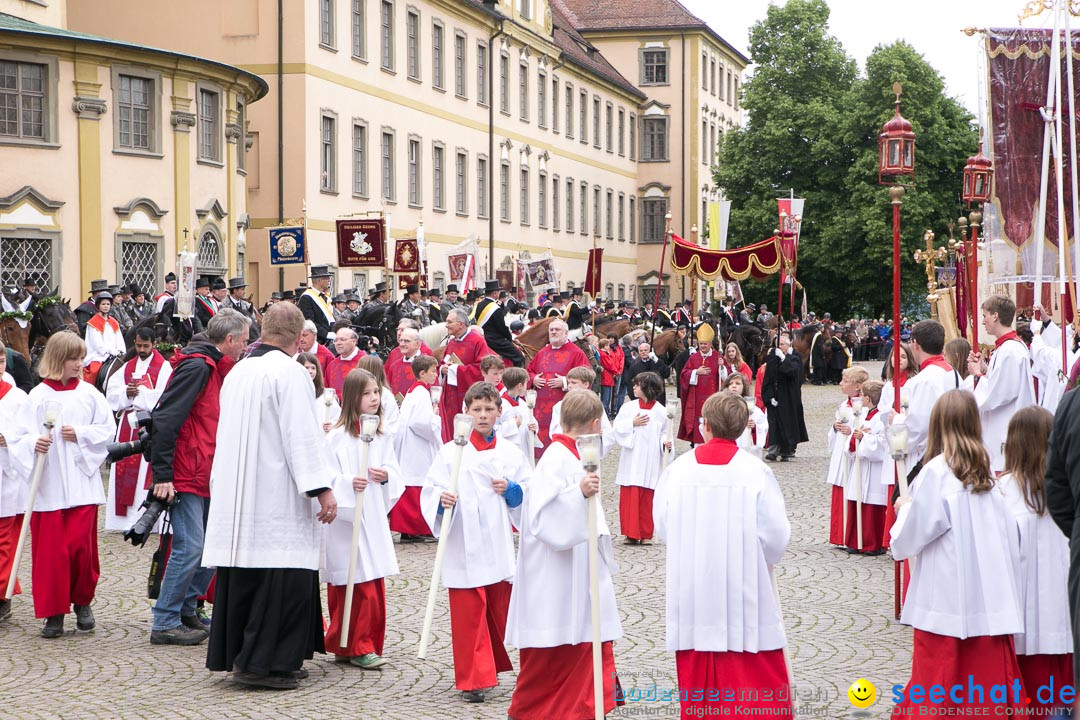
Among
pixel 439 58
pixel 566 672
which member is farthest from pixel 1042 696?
pixel 439 58

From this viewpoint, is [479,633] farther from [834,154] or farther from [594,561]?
[834,154]

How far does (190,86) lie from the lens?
2970 centimetres

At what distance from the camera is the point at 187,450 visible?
26.7 ft

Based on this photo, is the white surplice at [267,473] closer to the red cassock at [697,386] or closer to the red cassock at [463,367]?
the red cassock at [463,367]

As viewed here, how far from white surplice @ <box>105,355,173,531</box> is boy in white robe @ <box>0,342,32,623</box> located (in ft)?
8.62

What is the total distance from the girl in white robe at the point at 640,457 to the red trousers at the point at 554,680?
19.7ft

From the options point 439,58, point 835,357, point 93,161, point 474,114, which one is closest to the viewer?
point 93,161

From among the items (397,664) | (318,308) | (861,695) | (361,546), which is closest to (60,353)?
(361,546)

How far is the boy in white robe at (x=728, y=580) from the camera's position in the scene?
588cm

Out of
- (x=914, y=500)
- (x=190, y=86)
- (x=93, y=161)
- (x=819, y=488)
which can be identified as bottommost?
(x=819, y=488)

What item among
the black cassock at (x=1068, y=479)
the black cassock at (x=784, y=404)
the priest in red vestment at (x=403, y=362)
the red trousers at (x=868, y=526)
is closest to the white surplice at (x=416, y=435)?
the priest in red vestment at (x=403, y=362)

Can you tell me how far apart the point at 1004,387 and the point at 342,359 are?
5953mm

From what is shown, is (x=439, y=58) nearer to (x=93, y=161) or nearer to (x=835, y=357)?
(x=835, y=357)

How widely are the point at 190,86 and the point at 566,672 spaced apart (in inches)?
1003
